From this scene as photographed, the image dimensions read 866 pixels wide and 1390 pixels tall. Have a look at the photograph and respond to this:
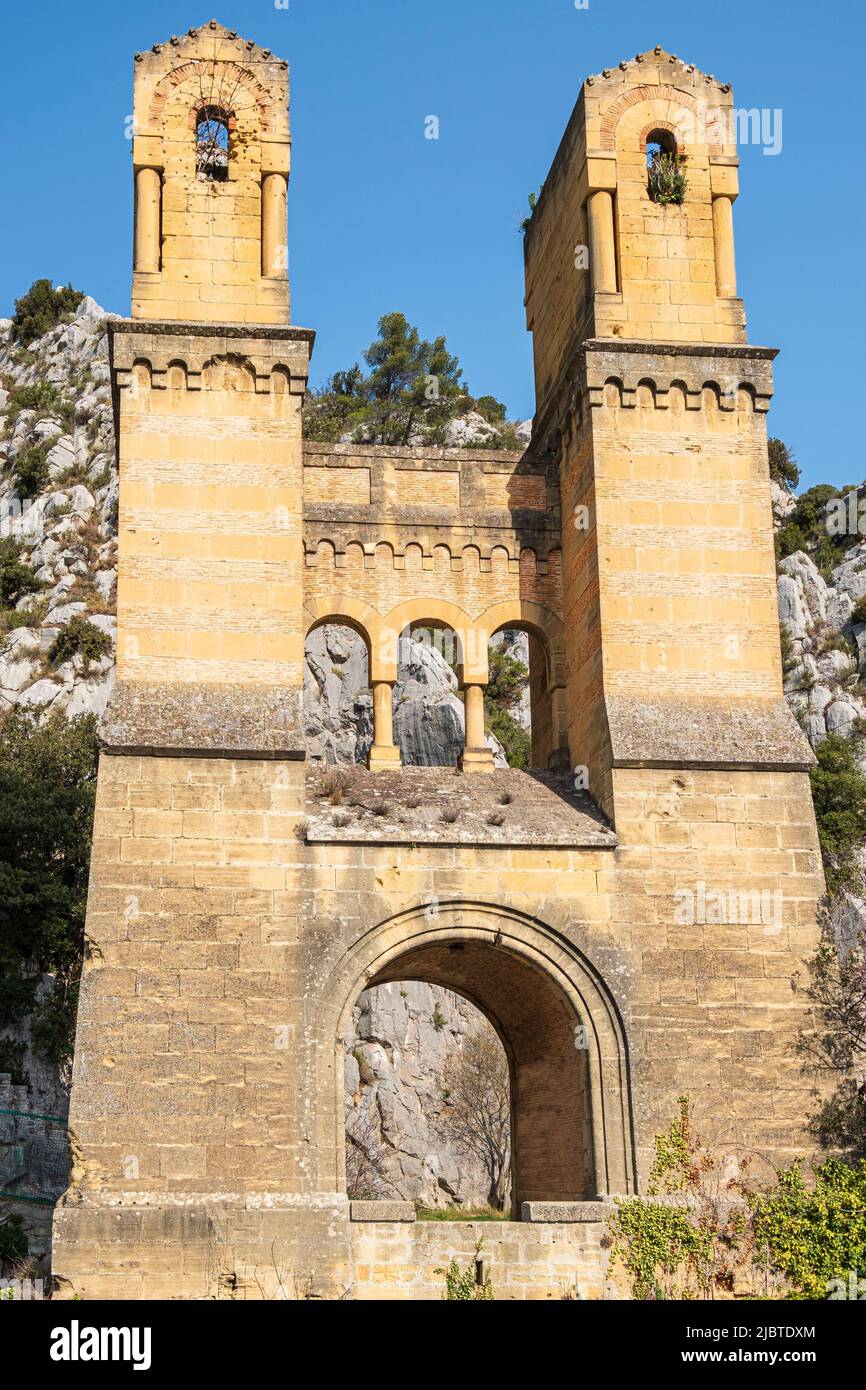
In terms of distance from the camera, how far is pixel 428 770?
22312 mm

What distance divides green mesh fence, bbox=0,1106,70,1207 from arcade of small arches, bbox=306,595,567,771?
13.7 m

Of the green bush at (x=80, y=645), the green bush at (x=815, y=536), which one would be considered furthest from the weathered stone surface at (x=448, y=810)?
the green bush at (x=815, y=536)

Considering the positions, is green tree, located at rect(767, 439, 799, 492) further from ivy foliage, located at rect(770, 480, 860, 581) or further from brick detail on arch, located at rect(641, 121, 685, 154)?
brick detail on arch, located at rect(641, 121, 685, 154)

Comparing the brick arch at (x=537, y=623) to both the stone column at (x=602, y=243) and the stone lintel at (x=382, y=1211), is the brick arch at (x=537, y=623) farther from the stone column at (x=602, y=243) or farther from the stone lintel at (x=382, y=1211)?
the stone lintel at (x=382, y=1211)

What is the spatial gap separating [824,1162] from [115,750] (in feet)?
31.3

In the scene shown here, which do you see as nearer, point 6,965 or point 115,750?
point 115,750

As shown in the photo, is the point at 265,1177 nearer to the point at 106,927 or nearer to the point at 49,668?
the point at 106,927

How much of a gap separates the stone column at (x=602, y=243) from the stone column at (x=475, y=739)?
5757 millimetres

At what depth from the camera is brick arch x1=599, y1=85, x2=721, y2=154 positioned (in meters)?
23.2

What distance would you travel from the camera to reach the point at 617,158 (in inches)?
913

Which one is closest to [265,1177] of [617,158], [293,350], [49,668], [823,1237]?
[823,1237]

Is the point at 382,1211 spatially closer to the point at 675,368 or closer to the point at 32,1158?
the point at 675,368

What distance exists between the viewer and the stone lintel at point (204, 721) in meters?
19.8

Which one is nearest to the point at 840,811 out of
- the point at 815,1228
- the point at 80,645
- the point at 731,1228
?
the point at 80,645
